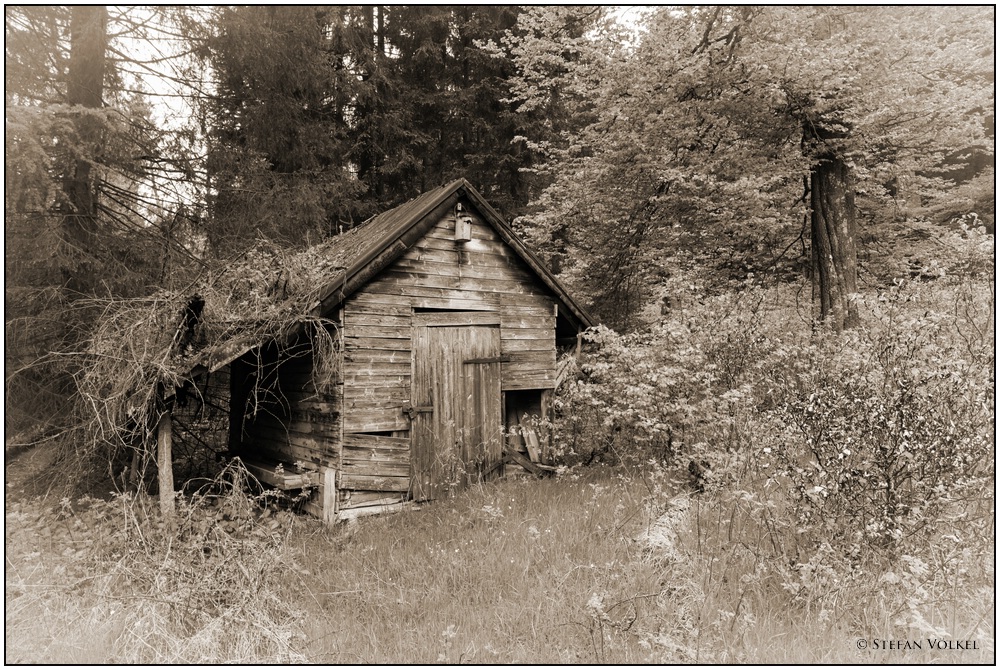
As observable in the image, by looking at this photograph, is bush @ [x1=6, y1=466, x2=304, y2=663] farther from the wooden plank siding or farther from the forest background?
the wooden plank siding

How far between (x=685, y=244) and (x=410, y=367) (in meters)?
7.30

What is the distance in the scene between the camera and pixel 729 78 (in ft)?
34.8

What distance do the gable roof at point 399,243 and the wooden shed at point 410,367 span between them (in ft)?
0.08

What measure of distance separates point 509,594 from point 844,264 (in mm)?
9085

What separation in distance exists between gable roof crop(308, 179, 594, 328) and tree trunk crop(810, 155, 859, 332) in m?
4.51

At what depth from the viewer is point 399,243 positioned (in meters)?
7.89

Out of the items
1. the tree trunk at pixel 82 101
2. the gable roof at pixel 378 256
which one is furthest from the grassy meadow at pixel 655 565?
the tree trunk at pixel 82 101

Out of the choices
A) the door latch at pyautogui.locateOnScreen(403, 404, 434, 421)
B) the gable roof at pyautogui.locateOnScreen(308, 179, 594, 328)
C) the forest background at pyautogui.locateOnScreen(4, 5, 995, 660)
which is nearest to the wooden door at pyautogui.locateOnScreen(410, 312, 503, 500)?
the door latch at pyautogui.locateOnScreen(403, 404, 434, 421)

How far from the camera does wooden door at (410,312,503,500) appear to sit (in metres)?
→ 8.29

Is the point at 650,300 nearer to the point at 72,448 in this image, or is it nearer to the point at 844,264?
the point at 844,264

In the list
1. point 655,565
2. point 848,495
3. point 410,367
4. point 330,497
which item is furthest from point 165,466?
point 848,495

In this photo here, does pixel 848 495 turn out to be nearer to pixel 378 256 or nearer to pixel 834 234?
pixel 378 256

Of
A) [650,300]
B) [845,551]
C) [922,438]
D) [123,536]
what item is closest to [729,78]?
[650,300]

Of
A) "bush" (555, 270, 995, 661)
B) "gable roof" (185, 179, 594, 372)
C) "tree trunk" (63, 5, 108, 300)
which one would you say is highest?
"tree trunk" (63, 5, 108, 300)
